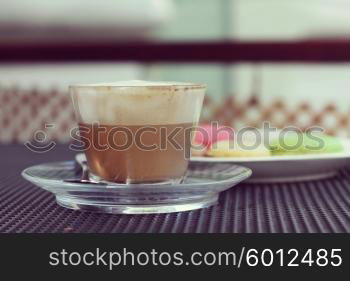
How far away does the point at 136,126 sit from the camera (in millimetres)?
518

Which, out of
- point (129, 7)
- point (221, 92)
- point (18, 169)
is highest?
point (129, 7)

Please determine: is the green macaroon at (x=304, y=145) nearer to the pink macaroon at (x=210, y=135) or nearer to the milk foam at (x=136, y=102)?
the pink macaroon at (x=210, y=135)

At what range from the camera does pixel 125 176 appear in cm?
53

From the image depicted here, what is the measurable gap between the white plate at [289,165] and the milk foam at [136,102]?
10 centimetres

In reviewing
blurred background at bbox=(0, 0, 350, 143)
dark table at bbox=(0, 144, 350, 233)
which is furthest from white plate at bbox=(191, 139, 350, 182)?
blurred background at bbox=(0, 0, 350, 143)

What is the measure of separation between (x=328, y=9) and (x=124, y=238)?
271cm

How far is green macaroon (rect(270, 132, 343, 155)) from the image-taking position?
663 mm

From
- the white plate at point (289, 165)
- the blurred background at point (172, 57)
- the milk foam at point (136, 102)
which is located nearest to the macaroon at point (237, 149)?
the white plate at point (289, 165)

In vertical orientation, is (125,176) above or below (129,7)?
below

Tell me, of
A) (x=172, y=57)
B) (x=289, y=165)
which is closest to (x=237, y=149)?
(x=289, y=165)

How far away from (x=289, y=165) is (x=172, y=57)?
1209 mm

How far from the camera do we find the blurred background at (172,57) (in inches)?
71.4

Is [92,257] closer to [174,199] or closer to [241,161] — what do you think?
[174,199]

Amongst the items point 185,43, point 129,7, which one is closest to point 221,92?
point 129,7
